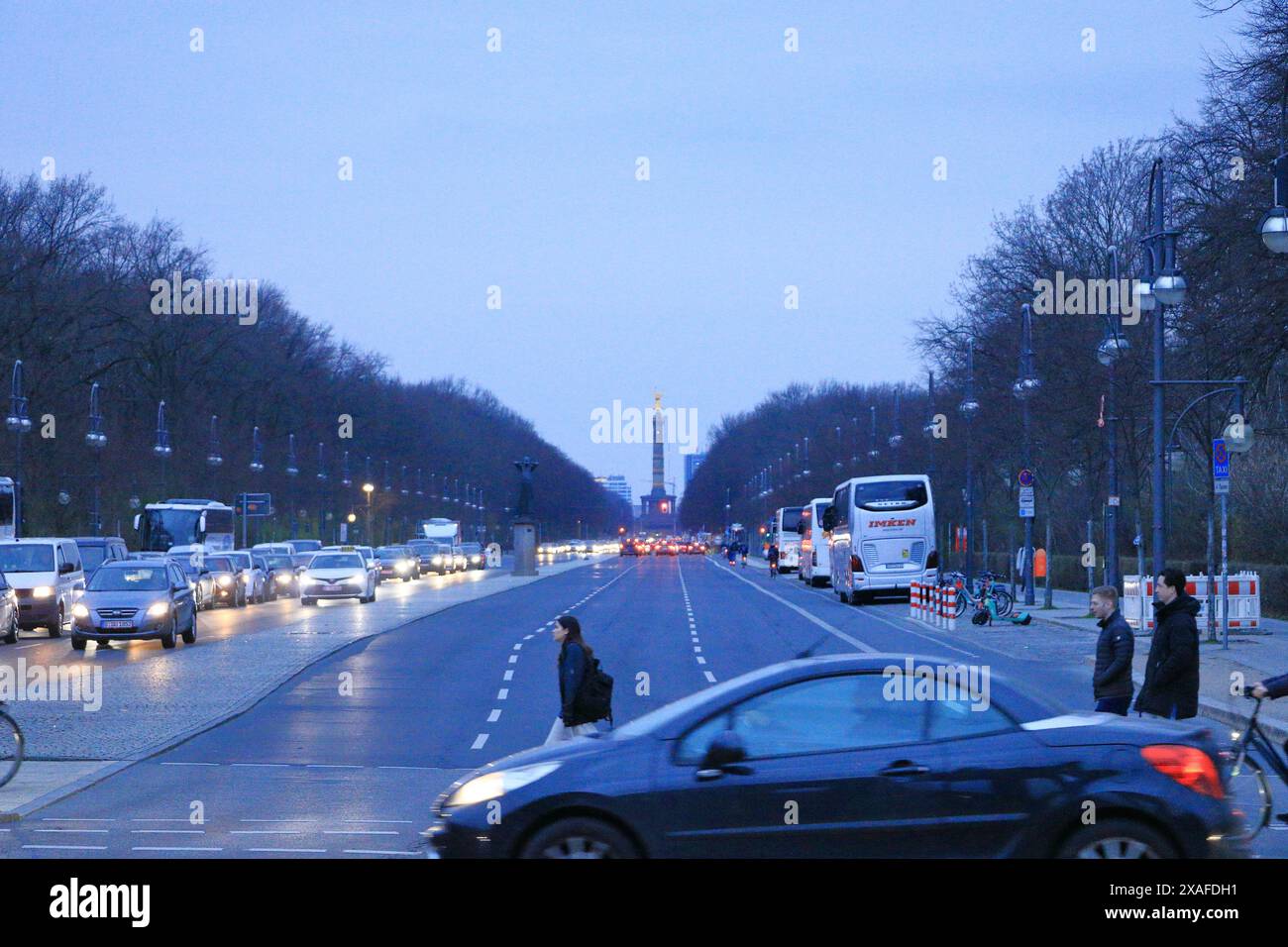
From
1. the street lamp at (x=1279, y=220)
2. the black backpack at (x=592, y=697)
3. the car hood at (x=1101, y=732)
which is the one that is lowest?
the black backpack at (x=592, y=697)

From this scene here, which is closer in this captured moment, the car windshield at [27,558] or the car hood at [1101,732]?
the car hood at [1101,732]

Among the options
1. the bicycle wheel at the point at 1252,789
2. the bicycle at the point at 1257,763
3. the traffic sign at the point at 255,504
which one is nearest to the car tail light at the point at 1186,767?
the bicycle wheel at the point at 1252,789

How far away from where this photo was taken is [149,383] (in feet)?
261

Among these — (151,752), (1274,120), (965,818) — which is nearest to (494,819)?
(965,818)

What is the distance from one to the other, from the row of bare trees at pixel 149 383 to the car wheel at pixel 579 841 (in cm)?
5290

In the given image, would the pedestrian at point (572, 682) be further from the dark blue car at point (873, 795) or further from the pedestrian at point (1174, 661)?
the pedestrian at point (1174, 661)

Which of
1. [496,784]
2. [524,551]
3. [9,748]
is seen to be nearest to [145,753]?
[9,748]

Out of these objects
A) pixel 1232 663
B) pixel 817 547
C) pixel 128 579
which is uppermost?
pixel 128 579

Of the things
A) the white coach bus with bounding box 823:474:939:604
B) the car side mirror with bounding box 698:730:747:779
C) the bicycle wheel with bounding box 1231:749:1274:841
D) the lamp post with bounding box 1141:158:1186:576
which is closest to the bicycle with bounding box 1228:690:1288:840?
the bicycle wheel with bounding box 1231:749:1274:841

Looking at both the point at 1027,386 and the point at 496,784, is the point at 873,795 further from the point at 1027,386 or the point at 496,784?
the point at 1027,386

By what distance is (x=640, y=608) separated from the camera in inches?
1864

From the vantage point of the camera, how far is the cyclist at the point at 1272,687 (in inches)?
423

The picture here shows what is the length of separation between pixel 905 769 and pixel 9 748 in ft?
27.8
